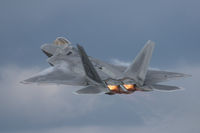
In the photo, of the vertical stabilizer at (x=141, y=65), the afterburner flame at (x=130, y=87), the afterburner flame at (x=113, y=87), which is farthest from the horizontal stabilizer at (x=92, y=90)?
the vertical stabilizer at (x=141, y=65)

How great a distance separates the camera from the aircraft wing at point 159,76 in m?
23.6

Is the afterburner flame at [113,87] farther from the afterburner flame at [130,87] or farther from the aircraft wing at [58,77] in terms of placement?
the aircraft wing at [58,77]

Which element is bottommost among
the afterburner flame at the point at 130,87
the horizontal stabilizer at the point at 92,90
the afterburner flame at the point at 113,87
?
the horizontal stabilizer at the point at 92,90

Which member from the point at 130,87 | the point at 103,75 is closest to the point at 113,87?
the point at 130,87

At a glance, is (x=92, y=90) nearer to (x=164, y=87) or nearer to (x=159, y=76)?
(x=164, y=87)

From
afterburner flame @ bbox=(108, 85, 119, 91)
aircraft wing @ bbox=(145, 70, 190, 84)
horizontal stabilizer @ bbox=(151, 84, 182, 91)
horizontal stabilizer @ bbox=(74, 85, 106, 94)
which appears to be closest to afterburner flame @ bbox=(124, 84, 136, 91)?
afterburner flame @ bbox=(108, 85, 119, 91)

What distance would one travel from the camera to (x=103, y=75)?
2320 centimetres

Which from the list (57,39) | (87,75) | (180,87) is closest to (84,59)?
(87,75)

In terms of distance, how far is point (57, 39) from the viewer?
110 feet

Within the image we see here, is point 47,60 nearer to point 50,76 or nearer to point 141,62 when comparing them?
point 50,76

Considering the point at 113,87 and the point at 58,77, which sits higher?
the point at 58,77

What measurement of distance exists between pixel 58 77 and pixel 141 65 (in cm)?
599

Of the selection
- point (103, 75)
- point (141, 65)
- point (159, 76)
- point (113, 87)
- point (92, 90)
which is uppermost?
point (159, 76)

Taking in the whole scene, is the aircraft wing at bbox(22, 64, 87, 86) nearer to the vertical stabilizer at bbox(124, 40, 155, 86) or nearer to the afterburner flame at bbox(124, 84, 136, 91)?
the afterburner flame at bbox(124, 84, 136, 91)
